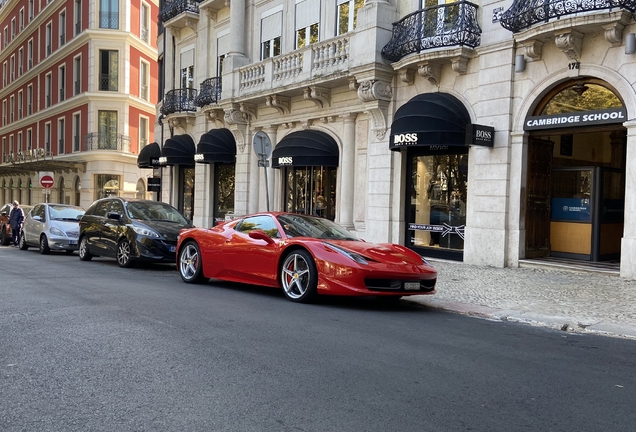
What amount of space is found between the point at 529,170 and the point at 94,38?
3218cm

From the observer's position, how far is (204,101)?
79.6ft

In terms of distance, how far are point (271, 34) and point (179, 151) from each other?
6951 mm

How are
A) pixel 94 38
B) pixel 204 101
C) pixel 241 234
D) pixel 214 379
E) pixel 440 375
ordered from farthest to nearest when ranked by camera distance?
pixel 94 38
pixel 204 101
pixel 241 234
pixel 440 375
pixel 214 379

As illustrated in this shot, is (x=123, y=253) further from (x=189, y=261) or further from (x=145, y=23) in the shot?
(x=145, y=23)

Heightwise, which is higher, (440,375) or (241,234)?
(241,234)

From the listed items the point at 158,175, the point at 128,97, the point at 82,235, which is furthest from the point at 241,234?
the point at 128,97

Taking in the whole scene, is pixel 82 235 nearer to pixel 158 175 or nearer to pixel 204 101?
pixel 204 101

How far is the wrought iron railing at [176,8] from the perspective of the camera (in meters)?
26.2

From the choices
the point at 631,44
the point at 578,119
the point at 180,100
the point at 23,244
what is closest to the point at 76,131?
the point at 180,100

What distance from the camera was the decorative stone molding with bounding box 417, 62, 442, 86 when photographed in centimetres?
1539

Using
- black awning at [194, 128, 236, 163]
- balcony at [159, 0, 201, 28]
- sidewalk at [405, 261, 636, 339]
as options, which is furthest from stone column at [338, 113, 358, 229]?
balcony at [159, 0, 201, 28]

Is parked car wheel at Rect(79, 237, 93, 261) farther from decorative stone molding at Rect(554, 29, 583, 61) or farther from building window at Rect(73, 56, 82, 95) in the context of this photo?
building window at Rect(73, 56, 82, 95)

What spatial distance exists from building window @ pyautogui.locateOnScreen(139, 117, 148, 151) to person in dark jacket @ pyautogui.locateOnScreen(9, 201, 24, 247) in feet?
63.8

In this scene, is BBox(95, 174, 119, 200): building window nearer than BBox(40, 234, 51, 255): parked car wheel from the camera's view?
No
